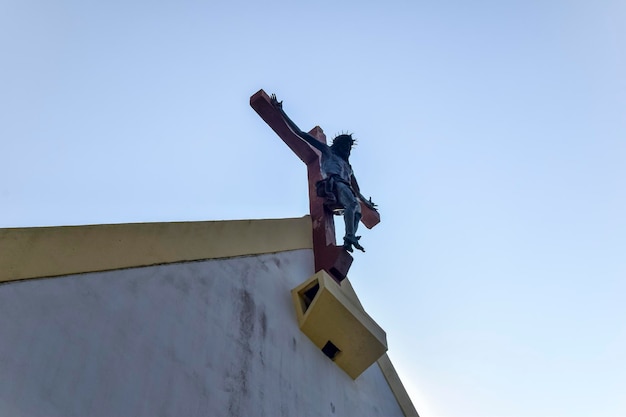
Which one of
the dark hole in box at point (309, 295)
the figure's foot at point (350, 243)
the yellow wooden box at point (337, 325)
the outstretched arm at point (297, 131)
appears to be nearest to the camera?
the yellow wooden box at point (337, 325)

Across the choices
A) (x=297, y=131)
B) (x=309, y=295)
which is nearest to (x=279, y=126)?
(x=297, y=131)

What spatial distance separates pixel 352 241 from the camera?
6.78m

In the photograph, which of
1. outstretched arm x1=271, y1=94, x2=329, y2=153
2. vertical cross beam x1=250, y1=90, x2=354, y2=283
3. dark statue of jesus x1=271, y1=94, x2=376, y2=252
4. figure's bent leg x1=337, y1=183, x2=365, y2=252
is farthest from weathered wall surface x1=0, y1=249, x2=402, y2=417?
outstretched arm x1=271, y1=94, x2=329, y2=153

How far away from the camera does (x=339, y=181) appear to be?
735cm

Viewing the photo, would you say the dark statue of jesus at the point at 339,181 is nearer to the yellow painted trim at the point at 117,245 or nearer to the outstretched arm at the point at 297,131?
the outstretched arm at the point at 297,131

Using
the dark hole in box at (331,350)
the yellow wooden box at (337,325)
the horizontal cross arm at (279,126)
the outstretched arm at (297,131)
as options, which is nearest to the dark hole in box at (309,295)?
the yellow wooden box at (337,325)

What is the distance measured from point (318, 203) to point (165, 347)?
4199 mm

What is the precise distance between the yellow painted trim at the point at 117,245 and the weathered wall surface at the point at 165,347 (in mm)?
74

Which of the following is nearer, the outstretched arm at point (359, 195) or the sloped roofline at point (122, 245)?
the sloped roofline at point (122, 245)

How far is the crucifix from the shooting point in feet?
22.3

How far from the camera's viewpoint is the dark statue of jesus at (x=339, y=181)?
691cm

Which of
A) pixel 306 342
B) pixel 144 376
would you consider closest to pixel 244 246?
pixel 306 342

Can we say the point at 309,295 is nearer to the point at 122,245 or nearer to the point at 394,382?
the point at 394,382

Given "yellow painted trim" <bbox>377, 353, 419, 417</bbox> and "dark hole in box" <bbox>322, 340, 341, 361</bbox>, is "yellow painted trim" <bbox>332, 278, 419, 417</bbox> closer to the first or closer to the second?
"yellow painted trim" <bbox>377, 353, 419, 417</bbox>
